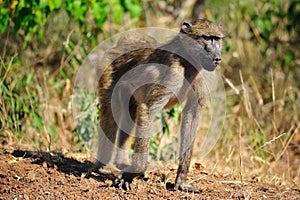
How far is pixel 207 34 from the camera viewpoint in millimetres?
4504

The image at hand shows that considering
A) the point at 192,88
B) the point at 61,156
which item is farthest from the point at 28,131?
the point at 192,88

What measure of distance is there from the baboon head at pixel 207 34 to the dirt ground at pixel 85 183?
1.12m

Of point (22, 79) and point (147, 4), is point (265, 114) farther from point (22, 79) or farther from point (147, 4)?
point (22, 79)

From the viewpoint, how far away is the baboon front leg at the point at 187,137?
4.30 m

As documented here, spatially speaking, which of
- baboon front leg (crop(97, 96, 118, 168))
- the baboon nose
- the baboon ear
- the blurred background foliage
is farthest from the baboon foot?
the baboon ear

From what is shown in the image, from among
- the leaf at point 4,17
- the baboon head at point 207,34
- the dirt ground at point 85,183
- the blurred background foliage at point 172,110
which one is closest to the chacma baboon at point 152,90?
the baboon head at point 207,34

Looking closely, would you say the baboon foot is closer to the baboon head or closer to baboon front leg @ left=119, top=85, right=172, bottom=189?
baboon front leg @ left=119, top=85, right=172, bottom=189

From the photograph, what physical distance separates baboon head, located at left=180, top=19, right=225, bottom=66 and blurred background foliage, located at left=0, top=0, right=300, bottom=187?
79cm

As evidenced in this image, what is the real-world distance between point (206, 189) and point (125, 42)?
1690mm

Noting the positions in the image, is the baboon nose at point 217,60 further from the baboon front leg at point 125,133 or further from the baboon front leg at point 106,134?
the baboon front leg at point 106,134

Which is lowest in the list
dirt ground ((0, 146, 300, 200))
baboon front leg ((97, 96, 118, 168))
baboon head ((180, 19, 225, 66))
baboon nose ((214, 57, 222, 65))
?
dirt ground ((0, 146, 300, 200))

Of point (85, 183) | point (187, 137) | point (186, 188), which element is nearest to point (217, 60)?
point (187, 137)

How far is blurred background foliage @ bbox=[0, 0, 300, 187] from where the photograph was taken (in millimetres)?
5719

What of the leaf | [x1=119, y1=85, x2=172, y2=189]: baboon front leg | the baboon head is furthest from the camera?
the leaf
